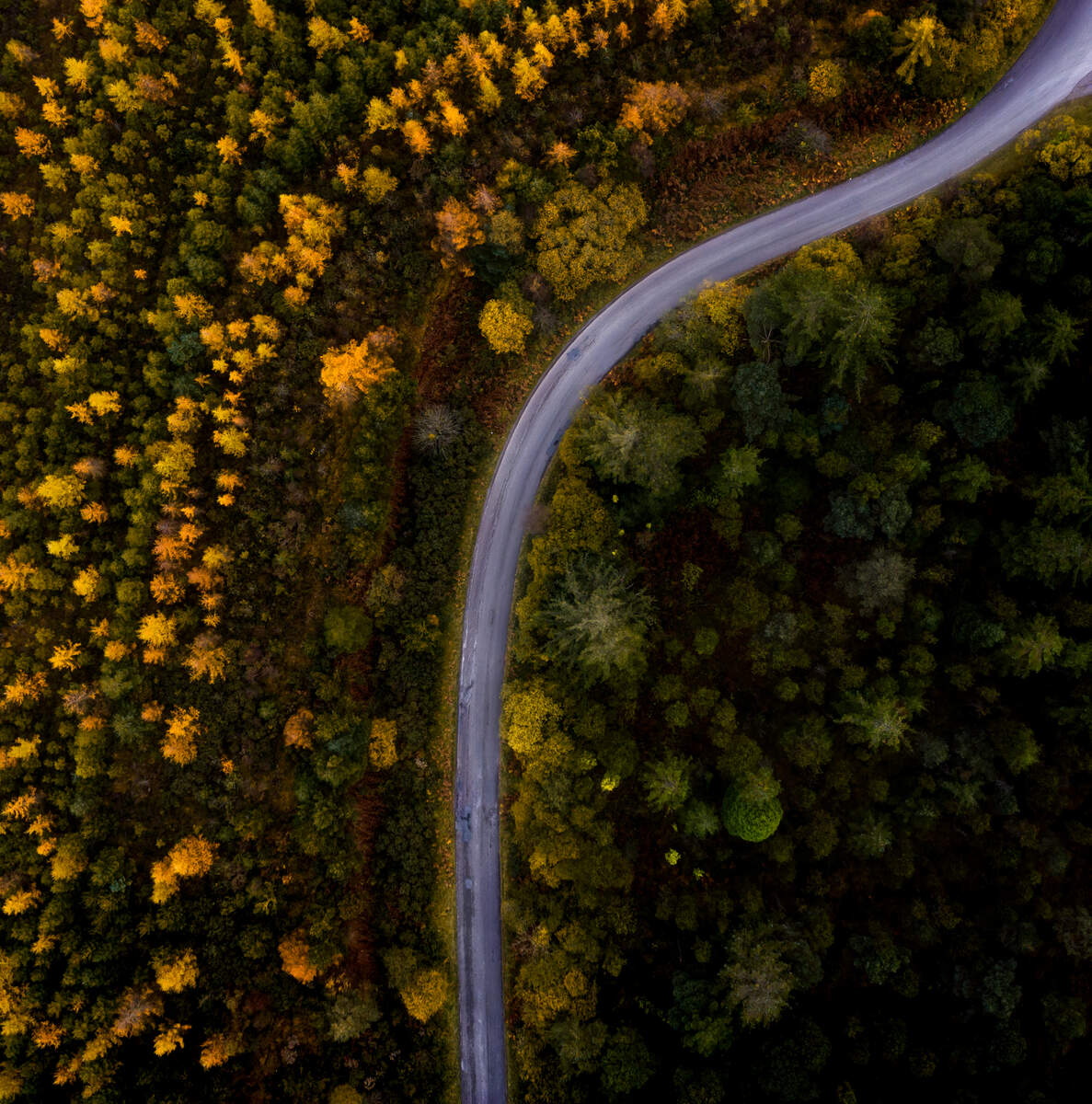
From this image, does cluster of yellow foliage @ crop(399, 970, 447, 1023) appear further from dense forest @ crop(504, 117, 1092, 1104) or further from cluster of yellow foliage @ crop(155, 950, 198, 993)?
cluster of yellow foliage @ crop(155, 950, 198, 993)

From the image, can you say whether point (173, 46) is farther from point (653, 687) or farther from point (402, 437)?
point (653, 687)

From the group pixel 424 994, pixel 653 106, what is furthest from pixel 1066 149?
pixel 424 994

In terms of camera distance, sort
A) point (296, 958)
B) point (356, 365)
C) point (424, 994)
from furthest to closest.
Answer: point (356, 365) → point (424, 994) → point (296, 958)

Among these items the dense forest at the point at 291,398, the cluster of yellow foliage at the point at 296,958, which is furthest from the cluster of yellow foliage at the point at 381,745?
the cluster of yellow foliage at the point at 296,958

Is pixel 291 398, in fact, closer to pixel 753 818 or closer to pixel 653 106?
pixel 653 106

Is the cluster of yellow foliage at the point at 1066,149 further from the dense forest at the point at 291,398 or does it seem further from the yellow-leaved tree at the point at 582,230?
the yellow-leaved tree at the point at 582,230

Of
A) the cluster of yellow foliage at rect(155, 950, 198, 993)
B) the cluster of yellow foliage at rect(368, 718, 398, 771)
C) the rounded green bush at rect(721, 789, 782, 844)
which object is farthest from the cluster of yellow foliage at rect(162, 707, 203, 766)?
the rounded green bush at rect(721, 789, 782, 844)

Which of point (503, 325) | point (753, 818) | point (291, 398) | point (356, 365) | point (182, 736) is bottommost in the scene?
point (753, 818)
